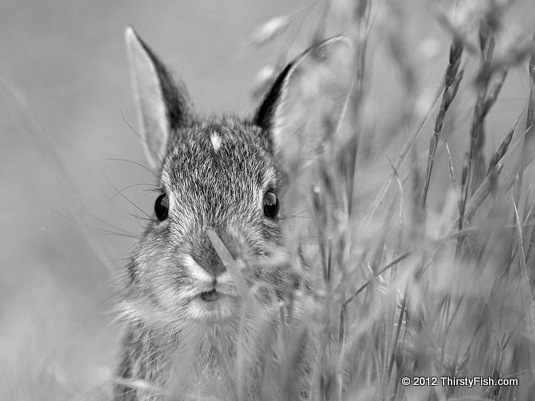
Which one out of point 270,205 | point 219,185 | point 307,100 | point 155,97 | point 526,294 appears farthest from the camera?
point 155,97

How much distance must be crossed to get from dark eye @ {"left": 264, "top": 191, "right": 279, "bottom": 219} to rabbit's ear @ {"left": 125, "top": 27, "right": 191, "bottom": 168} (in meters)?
0.79

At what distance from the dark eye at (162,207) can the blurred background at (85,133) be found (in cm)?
14

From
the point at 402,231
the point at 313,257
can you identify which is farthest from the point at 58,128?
the point at 402,231

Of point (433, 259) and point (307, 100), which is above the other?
point (307, 100)

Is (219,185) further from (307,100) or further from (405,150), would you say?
(405,150)

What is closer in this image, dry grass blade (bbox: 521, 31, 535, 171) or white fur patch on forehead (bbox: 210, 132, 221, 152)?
dry grass blade (bbox: 521, 31, 535, 171)

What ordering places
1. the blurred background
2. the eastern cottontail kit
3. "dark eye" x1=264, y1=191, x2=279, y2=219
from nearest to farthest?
the eastern cottontail kit, "dark eye" x1=264, y1=191, x2=279, y2=219, the blurred background

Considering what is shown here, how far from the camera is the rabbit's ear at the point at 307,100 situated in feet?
14.1

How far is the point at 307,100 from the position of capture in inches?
173

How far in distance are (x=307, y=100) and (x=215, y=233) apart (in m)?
0.86

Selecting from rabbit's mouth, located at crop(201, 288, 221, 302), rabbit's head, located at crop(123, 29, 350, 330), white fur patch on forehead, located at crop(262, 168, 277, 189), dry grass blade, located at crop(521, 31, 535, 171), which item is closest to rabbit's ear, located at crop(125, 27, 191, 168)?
rabbit's head, located at crop(123, 29, 350, 330)

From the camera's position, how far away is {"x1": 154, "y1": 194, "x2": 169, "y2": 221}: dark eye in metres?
4.87

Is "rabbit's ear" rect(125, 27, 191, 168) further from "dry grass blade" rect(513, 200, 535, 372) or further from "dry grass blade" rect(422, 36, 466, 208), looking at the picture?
"dry grass blade" rect(513, 200, 535, 372)

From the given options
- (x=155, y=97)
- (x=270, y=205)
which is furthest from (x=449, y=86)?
(x=155, y=97)
